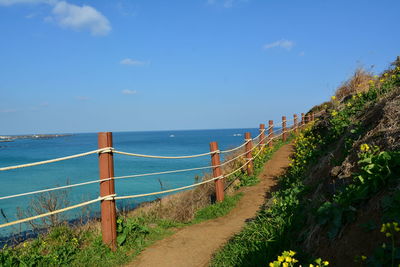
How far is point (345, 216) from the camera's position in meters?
2.67

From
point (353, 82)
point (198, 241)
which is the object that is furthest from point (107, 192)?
point (353, 82)

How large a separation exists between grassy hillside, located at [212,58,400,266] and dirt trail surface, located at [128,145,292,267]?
371 mm

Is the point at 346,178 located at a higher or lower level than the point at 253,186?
higher

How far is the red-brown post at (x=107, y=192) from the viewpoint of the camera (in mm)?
4074

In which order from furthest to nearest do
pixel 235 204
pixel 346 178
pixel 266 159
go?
pixel 266 159 → pixel 235 204 → pixel 346 178

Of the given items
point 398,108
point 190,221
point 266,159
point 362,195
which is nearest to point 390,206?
point 362,195

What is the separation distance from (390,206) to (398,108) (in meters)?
2.21

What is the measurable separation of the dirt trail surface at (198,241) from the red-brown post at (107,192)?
0.52 metres

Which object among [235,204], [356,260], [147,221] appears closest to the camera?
[356,260]

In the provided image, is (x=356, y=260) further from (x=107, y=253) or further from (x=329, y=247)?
(x=107, y=253)

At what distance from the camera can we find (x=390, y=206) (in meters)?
2.17

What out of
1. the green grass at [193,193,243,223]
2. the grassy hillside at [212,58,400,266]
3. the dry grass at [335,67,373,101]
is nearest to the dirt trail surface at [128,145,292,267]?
the green grass at [193,193,243,223]

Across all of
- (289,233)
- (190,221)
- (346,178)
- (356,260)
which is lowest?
(190,221)

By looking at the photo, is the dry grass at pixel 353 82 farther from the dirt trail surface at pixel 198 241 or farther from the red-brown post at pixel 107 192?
the red-brown post at pixel 107 192
